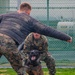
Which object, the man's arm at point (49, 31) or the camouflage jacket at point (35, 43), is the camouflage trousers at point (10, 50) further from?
the camouflage jacket at point (35, 43)

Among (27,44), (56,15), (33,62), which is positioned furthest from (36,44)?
(56,15)

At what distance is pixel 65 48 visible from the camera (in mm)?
14625

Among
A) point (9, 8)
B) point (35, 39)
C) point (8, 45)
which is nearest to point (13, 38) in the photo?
point (8, 45)

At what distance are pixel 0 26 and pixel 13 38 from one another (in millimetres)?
396

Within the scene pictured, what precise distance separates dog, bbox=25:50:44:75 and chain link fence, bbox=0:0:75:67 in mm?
4996

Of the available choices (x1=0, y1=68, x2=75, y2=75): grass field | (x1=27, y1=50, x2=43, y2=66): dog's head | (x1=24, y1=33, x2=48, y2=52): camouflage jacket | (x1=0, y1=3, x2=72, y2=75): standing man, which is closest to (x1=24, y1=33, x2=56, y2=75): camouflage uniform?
(x1=24, y1=33, x2=48, y2=52): camouflage jacket

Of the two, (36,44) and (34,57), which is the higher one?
(36,44)

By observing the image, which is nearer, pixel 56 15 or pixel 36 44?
pixel 36 44

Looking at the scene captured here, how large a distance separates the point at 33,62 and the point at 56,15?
5569mm

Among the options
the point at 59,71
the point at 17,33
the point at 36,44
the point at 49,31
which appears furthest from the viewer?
the point at 59,71

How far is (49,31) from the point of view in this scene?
7023mm

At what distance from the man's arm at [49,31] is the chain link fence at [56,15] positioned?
289 inches

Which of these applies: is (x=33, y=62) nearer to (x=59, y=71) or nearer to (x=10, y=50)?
(x=10, y=50)

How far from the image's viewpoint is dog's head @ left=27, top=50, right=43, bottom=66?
9.25m
